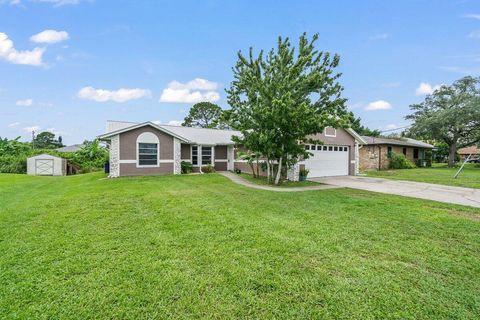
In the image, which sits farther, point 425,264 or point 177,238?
point 177,238

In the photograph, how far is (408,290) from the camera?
3158 millimetres

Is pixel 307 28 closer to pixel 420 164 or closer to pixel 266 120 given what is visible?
pixel 266 120

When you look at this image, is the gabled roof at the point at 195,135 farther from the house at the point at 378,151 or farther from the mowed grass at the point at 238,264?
the house at the point at 378,151

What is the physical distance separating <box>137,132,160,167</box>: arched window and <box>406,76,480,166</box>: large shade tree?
94.4 ft

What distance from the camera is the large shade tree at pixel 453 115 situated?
25.9 metres

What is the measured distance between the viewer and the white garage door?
16609 millimetres

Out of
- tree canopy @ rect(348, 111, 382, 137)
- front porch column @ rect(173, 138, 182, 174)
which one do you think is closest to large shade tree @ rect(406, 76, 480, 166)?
tree canopy @ rect(348, 111, 382, 137)

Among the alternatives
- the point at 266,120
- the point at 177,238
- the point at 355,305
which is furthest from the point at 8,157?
the point at 355,305

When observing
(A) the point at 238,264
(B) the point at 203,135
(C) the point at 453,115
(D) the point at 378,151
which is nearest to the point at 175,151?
(B) the point at 203,135

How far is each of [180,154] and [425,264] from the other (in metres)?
16.4

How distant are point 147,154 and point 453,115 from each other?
30894 mm

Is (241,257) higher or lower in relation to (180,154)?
lower

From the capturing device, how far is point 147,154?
17.0 metres

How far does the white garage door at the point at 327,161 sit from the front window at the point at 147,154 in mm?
10394
